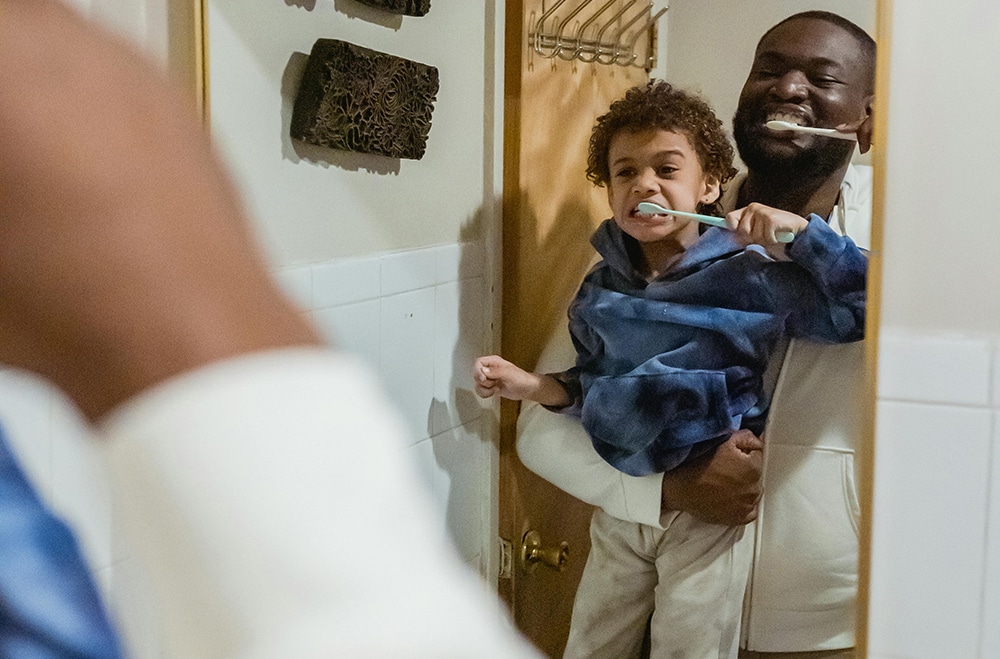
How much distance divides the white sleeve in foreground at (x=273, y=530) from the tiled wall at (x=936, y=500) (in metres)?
0.57

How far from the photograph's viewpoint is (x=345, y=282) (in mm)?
927

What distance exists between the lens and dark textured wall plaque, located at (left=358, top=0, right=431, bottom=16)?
3.10ft

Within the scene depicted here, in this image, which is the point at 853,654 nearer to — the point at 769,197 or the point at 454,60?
the point at 769,197

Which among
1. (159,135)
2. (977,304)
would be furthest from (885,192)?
(159,135)

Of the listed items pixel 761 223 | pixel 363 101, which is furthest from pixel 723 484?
pixel 363 101

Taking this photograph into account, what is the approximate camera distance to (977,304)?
0.64 m

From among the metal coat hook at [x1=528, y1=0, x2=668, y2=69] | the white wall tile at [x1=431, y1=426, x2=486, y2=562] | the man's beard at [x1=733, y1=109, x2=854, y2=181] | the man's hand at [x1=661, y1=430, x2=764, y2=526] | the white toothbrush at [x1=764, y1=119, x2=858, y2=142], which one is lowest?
the white wall tile at [x1=431, y1=426, x2=486, y2=562]

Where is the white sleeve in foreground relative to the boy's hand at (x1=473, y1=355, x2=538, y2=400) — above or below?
above

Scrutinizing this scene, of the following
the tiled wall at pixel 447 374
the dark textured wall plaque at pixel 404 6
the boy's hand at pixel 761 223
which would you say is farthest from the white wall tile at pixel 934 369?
the dark textured wall plaque at pixel 404 6

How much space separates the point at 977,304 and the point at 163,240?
61cm

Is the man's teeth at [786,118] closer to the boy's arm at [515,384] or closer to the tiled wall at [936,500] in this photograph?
the tiled wall at [936,500]

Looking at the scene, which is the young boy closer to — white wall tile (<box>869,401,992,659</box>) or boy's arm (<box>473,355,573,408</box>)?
boy's arm (<box>473,355,573,408</box>)

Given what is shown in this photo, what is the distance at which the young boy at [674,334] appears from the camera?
772 millimetres

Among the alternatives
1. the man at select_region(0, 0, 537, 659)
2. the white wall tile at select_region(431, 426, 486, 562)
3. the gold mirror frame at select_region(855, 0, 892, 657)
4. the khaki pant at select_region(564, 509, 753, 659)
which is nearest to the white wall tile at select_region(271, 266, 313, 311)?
the white wall tile at select_region(431, 426, 486, 562)
